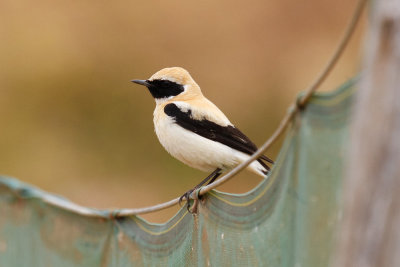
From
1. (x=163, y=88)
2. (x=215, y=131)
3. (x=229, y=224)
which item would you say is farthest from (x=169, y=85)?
(x=229, y=224)

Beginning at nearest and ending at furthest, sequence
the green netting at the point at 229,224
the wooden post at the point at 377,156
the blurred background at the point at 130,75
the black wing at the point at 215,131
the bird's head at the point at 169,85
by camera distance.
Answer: the wooden post at the point at 377,156
the green netting at the point at 229,224
the black wing at the point at 215,131
the bird's head at the point at 169,85
the blurred background at the point at 130,75

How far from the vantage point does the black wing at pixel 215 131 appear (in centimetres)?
522

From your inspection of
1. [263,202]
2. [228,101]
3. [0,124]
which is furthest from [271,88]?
[263,202]

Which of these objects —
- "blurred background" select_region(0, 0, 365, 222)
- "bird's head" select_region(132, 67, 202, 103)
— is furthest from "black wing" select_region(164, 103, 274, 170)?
"blurred background" select_region(0, 0, 365, 222)

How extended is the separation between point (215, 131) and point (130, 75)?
29.7ft

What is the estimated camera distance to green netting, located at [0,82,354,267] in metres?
2.40

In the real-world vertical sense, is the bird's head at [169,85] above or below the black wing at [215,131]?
above

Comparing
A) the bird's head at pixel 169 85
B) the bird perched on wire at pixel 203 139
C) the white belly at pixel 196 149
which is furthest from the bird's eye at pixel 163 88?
the white belly at pixel 196 149

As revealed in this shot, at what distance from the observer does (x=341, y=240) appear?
6.68 feet

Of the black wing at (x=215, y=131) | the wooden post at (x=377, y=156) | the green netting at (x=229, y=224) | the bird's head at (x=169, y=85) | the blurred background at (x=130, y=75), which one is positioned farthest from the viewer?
the blurred background at (x=130, y=75)

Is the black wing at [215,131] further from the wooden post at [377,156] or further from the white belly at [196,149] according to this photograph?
the wooden post at [377,156]

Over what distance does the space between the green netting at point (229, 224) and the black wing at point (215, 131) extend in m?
1.18

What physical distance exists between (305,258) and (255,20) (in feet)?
38.9

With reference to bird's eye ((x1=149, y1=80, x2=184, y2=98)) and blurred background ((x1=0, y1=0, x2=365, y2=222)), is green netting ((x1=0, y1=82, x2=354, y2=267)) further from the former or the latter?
blurred background ((x1=0, y1=0, x2=365, y2=222))
